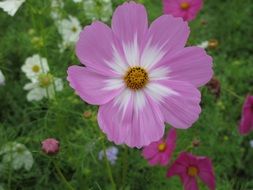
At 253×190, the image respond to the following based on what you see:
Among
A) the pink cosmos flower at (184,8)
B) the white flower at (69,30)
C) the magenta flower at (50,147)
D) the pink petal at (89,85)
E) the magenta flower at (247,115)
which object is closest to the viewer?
the pink petal at (89,85)

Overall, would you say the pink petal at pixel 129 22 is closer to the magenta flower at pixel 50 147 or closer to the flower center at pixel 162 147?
the magenta flower at pixel 50 147

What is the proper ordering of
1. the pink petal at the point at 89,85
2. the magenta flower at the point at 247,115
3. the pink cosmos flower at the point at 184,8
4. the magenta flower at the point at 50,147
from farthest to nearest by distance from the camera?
the pink cosmos flower at the point at 184,8 → the magenta flower at the point at 247,115 → the magenta flower at the point at 50,147 → the pink petal at the point at 89,85

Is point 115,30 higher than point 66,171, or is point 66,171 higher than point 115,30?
point 115,30

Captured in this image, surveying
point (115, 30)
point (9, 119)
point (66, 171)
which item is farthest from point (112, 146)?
point (115, 30)

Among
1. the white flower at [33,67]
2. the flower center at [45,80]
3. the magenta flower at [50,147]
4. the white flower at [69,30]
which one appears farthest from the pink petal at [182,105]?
the white flower at [69,30]

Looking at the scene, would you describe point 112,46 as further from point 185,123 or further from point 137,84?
point 185,123

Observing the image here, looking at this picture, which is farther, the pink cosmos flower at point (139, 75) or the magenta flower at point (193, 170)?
the magenta flower at point (193, 170)
